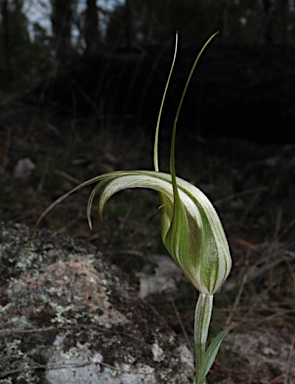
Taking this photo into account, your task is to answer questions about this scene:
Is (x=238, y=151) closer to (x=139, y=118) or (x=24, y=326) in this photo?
(x=139, y=118)

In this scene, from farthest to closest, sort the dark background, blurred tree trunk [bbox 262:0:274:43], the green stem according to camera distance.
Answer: blurred tree trunk [bbox 262:0:274:43], the dark background, the green stem

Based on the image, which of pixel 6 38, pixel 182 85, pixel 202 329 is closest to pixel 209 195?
pixel 182 85

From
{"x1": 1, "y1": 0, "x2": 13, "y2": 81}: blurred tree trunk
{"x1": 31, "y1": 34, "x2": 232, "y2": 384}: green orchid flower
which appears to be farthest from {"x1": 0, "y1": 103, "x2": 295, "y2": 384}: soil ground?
{"x1": 1, "y1": 0, "x2": 13, "y2": 81}: blurred tree trunk

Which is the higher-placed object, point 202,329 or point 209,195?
point 202,329

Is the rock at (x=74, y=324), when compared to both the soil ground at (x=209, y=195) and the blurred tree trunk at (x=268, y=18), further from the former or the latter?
the blurred tree trunk at (x=268, y=18)

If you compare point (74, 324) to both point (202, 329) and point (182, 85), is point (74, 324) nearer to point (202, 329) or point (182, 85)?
point (202, 329)

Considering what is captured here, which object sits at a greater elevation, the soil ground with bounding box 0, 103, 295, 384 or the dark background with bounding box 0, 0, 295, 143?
the dark background with bounding box 0, 0, 295, 143

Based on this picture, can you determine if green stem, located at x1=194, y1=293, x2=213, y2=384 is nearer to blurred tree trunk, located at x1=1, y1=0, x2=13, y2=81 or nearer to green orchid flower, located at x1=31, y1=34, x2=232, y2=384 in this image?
green orchid flower, located at x1=31, y1=34, x2=232, y2=384

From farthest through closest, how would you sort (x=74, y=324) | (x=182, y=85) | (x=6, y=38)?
(x=6, y=38)
(x=182, y=85)
(x=74, y=324)
